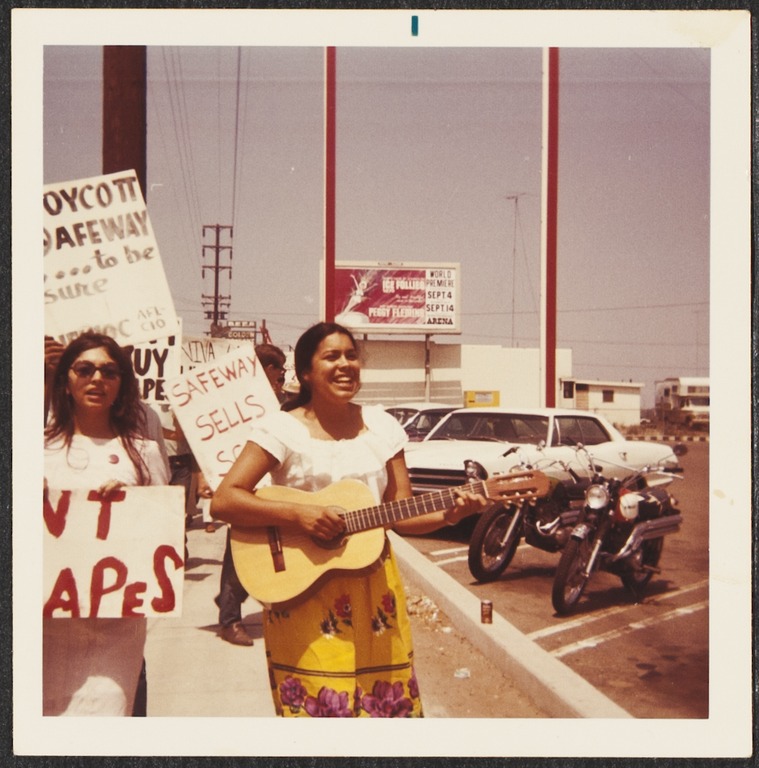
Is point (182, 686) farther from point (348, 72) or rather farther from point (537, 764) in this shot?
point (348, 72)

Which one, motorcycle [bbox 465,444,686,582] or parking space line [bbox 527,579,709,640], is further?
motorcycle [bbox 465,444,686,582]

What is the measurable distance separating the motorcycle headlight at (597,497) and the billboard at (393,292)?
48.7 inches

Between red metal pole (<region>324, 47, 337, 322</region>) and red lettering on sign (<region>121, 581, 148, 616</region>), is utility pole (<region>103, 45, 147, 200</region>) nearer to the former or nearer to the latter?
red metal pole (<region>324, 47, 337, 322</region>)

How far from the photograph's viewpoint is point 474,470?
5.58 meters

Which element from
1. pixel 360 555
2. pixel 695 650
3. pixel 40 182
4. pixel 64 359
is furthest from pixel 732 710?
pixel 40 182

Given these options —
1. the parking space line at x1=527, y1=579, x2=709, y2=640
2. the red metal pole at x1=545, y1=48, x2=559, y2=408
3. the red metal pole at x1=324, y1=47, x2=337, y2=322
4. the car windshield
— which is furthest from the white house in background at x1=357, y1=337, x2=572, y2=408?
the parking space line at x1=527, y1=579, x2=709, y2=640

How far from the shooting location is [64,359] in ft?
10.2

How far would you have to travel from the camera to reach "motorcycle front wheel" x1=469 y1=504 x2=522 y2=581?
5117mm

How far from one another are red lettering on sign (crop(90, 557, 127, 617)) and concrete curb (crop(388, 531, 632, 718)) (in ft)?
6.07

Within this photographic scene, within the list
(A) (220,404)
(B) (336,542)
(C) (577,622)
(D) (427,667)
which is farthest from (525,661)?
(A) (220,404)

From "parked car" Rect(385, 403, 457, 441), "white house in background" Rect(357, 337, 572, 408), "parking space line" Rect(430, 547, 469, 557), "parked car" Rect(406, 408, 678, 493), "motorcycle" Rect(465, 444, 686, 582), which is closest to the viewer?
"white house in background" Rect(357, 337, 572, 408)

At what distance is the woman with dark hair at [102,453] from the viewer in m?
3.02

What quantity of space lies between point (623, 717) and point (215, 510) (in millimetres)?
2105

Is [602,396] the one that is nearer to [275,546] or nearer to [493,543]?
[493,543]
